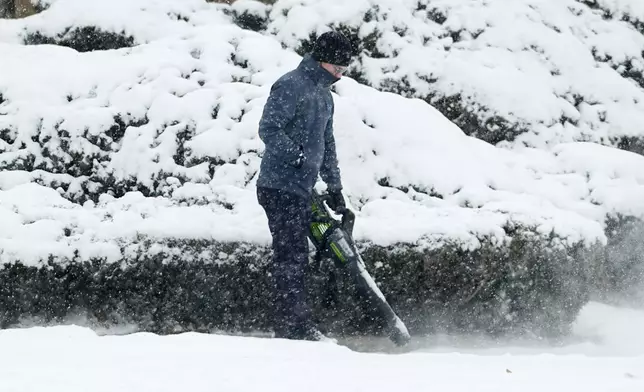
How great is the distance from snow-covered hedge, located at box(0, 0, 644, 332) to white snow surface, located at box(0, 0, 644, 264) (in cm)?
2

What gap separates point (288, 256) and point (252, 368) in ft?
4.17

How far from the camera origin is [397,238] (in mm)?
4934

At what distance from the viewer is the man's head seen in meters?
4.18

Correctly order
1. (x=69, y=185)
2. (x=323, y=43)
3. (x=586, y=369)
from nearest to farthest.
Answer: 1. (x=586, y=369)
2. (x=323, y=43)
3. (x=69, y=185)

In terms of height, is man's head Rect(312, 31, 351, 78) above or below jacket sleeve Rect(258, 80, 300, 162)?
above

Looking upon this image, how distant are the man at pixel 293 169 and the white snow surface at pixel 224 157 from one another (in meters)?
0.56

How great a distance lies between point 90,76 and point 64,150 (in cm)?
92

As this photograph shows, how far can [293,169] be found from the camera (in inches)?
166

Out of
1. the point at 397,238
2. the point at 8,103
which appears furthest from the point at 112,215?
the point at 397,238

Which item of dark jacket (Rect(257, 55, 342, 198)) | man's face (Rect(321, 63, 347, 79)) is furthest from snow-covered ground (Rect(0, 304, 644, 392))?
man's face (Rect(321, 63, 347, 79))

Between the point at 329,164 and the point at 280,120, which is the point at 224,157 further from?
the point at 280,120

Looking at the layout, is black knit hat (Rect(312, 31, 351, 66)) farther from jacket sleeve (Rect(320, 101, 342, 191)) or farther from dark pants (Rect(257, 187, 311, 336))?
dark pants (Rect(257, 187, 311, 336))

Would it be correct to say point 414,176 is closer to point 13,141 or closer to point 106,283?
point 106,283

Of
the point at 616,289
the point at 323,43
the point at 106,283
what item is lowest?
the point at 616,289
